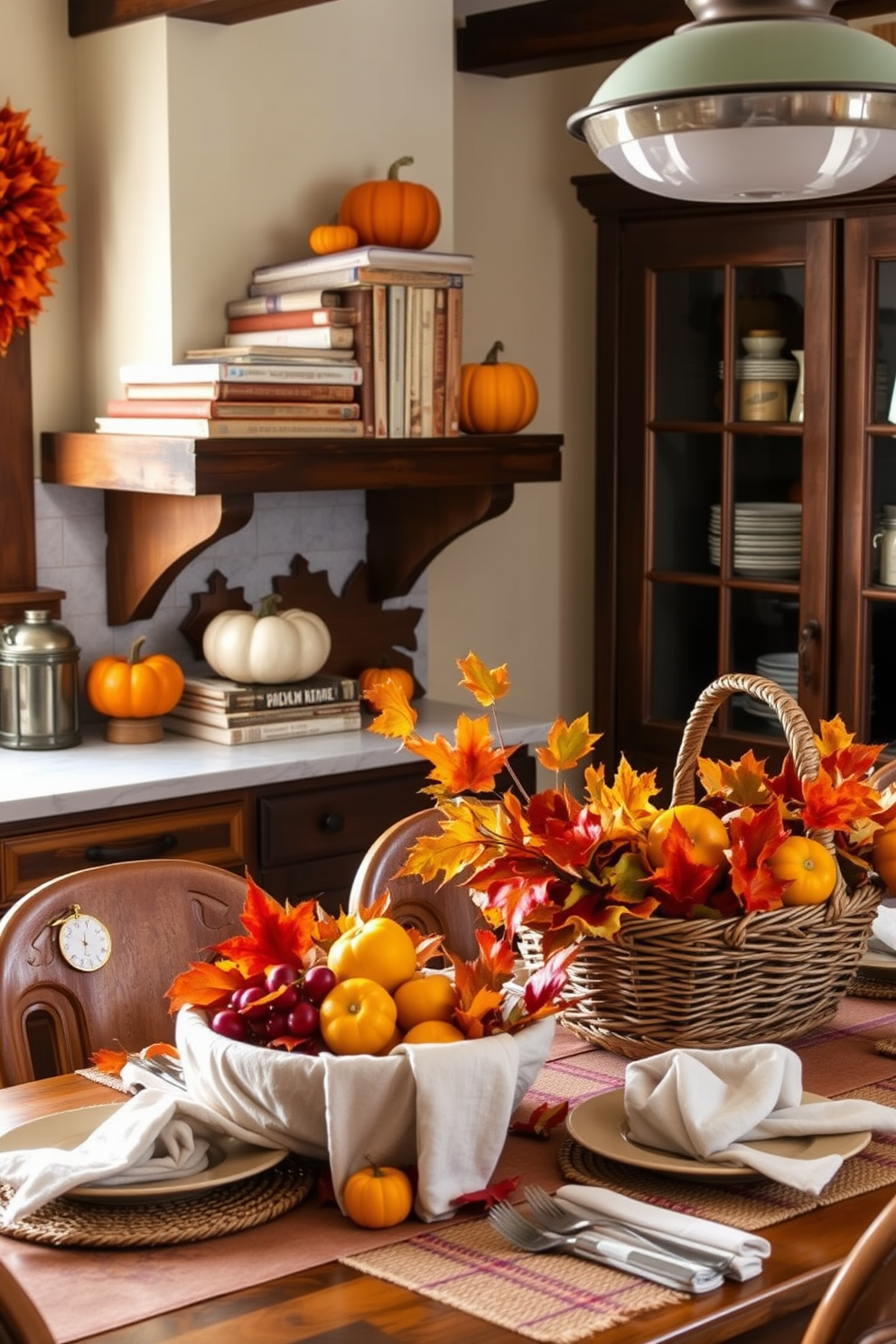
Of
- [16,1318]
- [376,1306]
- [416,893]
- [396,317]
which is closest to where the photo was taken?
[16,1318]

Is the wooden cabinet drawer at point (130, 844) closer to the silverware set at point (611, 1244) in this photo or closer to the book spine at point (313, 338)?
the book spine at point (313, 338)

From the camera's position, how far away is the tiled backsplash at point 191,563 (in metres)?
3.39

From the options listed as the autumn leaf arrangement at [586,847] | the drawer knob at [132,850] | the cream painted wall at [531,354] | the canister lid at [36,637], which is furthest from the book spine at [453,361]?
the autumn leaf arrangement at [586,847]

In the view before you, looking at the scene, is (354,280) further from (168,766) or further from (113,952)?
(113,952)

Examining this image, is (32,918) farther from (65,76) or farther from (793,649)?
(793,649)

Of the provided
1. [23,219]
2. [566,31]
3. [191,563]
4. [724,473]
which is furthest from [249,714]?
[566,31]

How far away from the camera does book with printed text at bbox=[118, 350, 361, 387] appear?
3.05 m

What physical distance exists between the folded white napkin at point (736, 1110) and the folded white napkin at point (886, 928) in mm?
614

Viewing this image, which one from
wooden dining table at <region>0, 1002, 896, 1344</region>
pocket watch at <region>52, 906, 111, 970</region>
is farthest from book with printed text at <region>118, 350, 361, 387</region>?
wooden dining table at <region>0, 1002, 896, 1344</region>

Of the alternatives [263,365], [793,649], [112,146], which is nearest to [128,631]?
[263,365]

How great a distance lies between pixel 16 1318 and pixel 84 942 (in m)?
0.88

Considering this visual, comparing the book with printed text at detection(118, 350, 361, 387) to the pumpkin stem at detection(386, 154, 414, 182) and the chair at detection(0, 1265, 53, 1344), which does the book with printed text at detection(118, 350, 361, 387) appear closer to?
the pumpkin stem at detection(386, 154, 414, 182)

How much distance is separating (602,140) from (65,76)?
193 centimetres

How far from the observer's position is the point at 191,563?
3.38 meters
